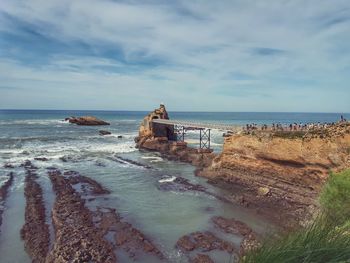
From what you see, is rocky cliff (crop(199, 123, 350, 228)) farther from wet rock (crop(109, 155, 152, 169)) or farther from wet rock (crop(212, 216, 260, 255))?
wet rock (crop(109, 155, 152, 169))

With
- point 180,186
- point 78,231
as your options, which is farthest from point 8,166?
point 78,231

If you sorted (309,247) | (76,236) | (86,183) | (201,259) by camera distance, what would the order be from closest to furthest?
(309,247) → (201,259) → (76,236) → (86,183)

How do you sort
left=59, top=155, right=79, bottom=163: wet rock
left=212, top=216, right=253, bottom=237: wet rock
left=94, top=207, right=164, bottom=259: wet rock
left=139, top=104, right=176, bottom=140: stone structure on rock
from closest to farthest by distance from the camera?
1. left=94, top=207, right=164, bottom=259: wet rock
2. left=212, top=216, right=253, bottom=237: wet rock
3. left=59, top=155, right=79, bottom=163: wet rock
4. left=139, top=104, right=176, bottom=140: stone structure on rock

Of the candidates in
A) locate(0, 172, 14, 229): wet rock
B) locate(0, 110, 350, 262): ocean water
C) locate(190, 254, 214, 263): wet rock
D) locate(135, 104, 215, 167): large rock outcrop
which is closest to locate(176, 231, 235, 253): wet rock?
locate(0, 110, 350, 262): ocean water

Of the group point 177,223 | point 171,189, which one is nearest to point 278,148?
point 171,189

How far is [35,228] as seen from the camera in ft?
66.6

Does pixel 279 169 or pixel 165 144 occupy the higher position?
pixel 279 169

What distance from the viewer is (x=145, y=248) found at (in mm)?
17938

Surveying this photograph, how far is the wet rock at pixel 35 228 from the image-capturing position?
693 inches

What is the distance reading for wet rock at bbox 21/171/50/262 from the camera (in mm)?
17609

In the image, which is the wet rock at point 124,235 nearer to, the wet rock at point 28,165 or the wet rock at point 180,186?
the wet rock at point 180,186

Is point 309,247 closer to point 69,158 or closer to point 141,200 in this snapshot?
point 141,200

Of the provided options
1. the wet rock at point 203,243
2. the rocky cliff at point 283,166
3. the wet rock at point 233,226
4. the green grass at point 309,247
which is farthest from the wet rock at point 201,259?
the green grass at point 309,247

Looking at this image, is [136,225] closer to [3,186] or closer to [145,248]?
[145,248]
